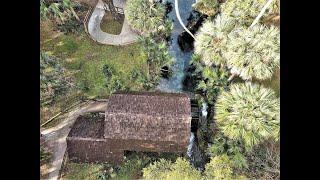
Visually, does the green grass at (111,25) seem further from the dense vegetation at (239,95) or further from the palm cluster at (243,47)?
the palm cluster at (243,47)

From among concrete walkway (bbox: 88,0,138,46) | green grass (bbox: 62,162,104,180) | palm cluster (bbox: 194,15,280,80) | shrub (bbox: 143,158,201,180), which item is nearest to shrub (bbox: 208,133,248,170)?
shrub (bbox: 143,158,201,180)

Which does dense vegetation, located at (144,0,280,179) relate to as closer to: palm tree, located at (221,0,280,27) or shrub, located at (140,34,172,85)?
palm tree, located at (221,0,280,27)

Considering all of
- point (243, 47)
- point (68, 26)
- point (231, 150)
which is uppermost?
point (68, 26)

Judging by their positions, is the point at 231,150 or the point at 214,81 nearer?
the point at 231,150

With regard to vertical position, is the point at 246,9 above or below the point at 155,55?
above

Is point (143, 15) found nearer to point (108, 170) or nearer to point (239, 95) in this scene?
point (239, 95)

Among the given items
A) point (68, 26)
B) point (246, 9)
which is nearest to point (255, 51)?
point (246, 9)
